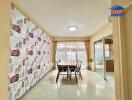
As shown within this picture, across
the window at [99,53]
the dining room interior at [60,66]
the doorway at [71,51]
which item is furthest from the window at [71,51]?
the dining room interior at [60,66]

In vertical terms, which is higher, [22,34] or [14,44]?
[22,34]

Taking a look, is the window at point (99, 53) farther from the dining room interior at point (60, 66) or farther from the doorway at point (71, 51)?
the doorway at point (71, 51)

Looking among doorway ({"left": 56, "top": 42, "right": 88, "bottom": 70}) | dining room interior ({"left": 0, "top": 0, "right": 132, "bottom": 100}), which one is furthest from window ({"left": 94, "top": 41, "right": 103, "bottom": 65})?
doorway ({"left": 56, "top": 42, "right": 88, "bottom": 70})

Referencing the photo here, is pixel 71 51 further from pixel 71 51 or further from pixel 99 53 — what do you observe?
pixel 99 53

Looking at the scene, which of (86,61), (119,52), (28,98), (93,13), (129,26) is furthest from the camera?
(86,61)

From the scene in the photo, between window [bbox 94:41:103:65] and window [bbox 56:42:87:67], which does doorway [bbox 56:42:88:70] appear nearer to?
window [bbox 56:42:87:67]

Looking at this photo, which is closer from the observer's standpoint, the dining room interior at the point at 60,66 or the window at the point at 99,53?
the dining room interior at the point at 60,66

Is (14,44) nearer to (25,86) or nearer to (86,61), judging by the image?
(25,86)

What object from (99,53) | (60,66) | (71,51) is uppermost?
(71,51)

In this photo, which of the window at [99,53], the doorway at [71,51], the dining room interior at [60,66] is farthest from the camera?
the doorway at [71,51]

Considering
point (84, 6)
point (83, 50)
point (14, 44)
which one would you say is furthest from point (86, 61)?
point (14, 44)

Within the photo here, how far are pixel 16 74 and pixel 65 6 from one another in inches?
89.0

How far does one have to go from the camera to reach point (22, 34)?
139 inches

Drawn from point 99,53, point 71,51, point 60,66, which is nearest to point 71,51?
point 71,51
